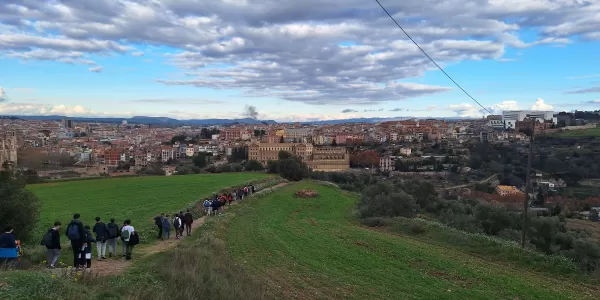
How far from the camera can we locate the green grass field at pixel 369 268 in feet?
38.8

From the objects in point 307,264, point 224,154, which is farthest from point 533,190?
point 224,154

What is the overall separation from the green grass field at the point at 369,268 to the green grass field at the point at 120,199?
667 centimetres

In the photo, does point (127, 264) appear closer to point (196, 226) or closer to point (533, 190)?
point (196, 226)

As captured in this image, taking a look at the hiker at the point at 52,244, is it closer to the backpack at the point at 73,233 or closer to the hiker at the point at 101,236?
the backpack at the point at 73,233

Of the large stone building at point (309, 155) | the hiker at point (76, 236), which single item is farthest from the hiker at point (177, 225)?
the large stone building at point (309, 155)

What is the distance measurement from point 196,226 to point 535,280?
560 inches

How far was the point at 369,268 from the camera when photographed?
14359 millimetres

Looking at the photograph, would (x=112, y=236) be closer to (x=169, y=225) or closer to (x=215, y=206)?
(x=169, y=225)

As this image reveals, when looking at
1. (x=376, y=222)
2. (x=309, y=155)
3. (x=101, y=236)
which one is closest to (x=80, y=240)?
(x=101, y=236)

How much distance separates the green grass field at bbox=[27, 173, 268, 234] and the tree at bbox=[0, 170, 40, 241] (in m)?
3.88

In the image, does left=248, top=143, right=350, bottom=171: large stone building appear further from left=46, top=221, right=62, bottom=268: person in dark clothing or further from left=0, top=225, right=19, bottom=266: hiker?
left=0, top=225, right=19, bottom=266: hiker

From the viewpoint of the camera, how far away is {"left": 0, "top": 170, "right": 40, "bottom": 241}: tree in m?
15.7

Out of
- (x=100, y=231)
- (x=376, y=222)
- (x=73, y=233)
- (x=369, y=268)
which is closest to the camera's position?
(x=73, y=233)

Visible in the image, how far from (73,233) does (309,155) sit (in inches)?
3853
